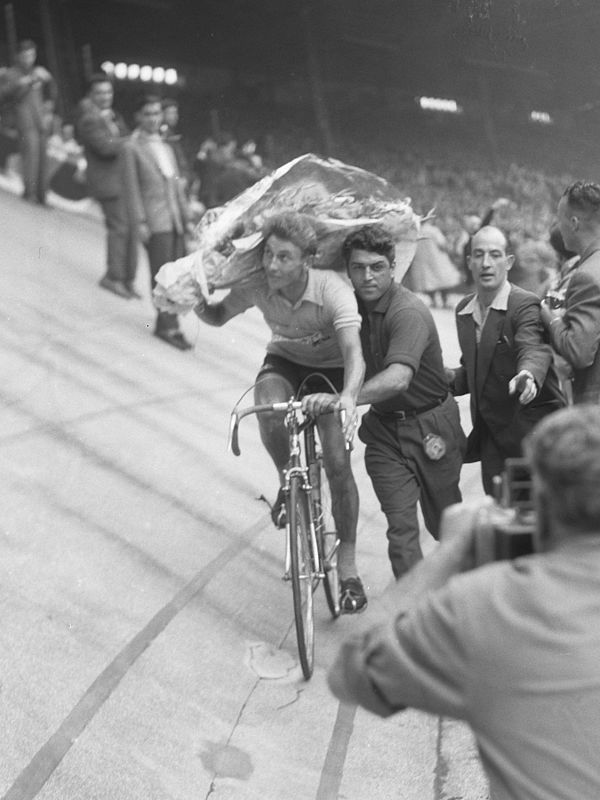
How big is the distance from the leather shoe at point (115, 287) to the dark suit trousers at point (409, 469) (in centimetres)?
349

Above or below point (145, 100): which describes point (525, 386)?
below

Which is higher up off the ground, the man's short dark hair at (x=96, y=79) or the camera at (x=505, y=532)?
the camera at (x=505, y=532)

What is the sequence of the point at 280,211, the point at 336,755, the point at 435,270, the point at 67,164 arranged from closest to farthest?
the point at 336,755, the point at 280,211, the point at 67,164, the point at 435,270

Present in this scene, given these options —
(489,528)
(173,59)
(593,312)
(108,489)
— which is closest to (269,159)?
(173,59)

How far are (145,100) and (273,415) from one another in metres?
3.11

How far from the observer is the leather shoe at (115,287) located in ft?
25.9

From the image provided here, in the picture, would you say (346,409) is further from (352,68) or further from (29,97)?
(352,68)

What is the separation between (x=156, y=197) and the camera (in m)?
7.81

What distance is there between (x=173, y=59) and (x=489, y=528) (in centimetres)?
587

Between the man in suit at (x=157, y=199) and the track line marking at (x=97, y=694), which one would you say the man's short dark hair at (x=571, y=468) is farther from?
the man in suit at (x=157, y=199)

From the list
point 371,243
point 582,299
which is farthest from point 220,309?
point 582,299

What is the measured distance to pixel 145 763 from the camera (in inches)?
143

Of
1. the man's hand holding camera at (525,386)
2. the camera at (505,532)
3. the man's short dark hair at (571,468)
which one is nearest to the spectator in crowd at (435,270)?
the man's hand holding camera at (525,386)

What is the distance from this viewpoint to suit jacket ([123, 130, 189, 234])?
7668mm
